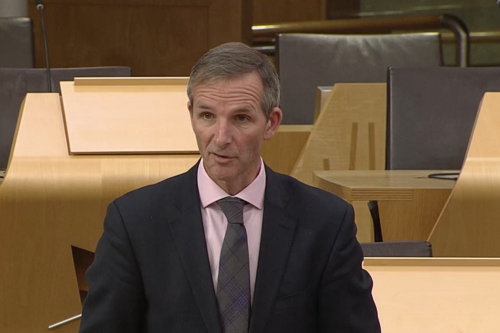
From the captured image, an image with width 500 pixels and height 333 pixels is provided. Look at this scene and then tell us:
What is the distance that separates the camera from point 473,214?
213 centimetres

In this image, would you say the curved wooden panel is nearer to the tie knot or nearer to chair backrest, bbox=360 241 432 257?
chair backrest, bbox=360 241 432 257

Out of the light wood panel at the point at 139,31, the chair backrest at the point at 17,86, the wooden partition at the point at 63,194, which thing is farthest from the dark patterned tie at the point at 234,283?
the light wood panel at the point at 139,31

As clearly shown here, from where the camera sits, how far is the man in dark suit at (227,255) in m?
1.18

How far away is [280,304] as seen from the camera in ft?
3.89

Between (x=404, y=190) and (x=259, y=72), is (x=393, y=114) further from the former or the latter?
(x=259, y=72)

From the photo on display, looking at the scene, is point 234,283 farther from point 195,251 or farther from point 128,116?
point 128,116

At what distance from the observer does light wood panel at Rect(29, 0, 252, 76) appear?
5.26 meters

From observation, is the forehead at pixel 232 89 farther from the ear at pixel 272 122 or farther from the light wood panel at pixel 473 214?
the light wood panel at pixel 473 214

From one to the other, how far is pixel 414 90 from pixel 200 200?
176cm

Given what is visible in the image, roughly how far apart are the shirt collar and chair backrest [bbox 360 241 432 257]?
50cm

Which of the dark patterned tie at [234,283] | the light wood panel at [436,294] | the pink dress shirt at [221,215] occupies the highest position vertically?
the pink dress shirt at [221,215]

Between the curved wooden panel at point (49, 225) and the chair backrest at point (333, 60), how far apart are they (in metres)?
1.86

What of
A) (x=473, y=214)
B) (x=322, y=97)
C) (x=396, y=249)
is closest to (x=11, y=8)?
(x=322, y=97)

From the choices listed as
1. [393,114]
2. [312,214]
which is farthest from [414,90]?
[312,214]
